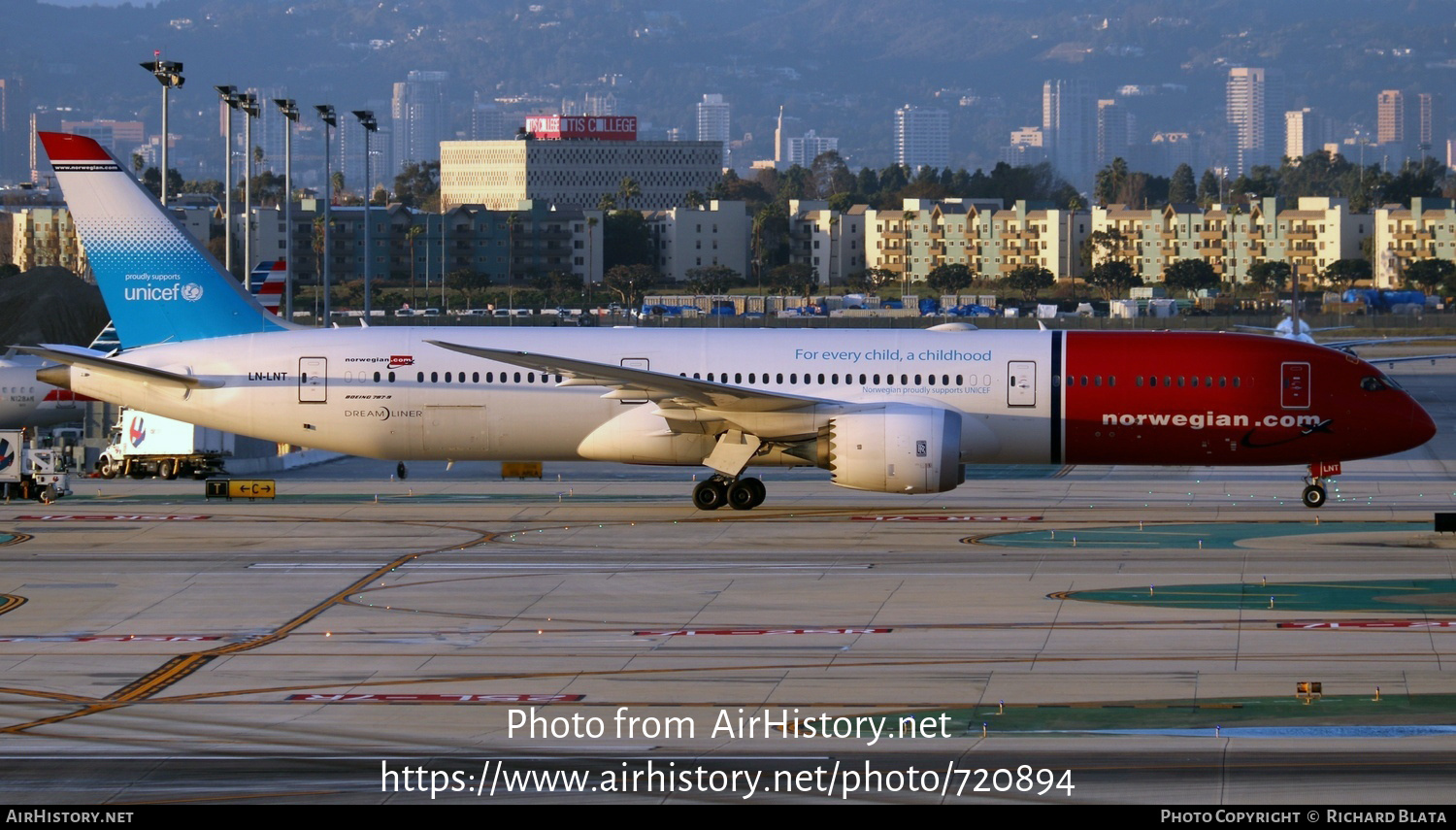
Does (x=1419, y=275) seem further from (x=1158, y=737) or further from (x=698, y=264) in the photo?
(x=1158, y=737)

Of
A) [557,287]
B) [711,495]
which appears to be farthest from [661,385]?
[557,287]

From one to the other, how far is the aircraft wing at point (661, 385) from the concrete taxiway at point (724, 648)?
2.52 m

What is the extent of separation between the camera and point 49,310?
311 ft

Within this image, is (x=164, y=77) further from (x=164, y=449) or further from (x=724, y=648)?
(x=724, y=648)

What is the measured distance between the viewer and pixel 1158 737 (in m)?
17.1

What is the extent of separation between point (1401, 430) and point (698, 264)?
527 feet

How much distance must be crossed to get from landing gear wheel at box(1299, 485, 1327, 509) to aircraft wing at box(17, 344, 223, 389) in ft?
78.4

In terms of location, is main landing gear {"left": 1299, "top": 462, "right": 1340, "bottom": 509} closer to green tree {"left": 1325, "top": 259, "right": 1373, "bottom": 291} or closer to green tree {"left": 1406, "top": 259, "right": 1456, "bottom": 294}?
green tree {"left": 1406, "top": 259, "right": 1456, "bottom": 294}

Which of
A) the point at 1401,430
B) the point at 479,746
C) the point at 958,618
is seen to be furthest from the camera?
the point at 1401,430

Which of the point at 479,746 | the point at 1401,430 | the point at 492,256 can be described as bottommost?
the point at 479,746

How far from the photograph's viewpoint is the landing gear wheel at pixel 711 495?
3625cm

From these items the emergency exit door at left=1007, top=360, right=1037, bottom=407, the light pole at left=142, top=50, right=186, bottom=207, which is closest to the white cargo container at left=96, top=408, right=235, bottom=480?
the light pole at left=142, top=50, right=186, bottom=207
